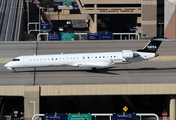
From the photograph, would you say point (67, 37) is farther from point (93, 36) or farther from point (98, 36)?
point (98, 36)

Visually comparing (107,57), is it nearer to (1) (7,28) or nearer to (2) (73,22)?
(1) (7,28)

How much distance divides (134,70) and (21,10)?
7432 centimetres

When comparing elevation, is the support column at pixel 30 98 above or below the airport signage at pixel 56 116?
above

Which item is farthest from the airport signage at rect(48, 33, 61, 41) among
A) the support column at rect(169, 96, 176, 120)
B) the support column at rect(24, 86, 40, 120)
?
the support column at rect(169, 96, 176, 120)

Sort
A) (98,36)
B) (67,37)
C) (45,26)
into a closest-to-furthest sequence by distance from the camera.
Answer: (67,37) → (98,36) → (45,26)

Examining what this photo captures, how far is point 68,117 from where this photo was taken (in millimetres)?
31766

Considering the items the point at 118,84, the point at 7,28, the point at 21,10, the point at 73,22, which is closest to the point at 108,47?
the point at 118,84

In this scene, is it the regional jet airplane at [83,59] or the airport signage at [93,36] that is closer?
the regional jet airplane at [83,59]

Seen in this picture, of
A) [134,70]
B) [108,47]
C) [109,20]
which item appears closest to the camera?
[134,70]

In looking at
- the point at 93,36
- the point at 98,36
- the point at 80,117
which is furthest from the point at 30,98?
the point at 98,36

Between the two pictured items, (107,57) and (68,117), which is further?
(107,57)

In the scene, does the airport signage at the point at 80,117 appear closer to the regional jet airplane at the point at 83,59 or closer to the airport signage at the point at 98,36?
the regional jet airplane at the point at 83,59

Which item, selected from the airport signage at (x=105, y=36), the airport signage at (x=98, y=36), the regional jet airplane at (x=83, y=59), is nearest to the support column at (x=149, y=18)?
the airport signage at (x=105, y=36)

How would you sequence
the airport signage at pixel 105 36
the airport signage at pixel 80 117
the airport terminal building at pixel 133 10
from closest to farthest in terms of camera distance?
the airport signage at pixel 80 117 < the airport signage at pixel 105 36 < the airport terminal building at pixel 133 10
